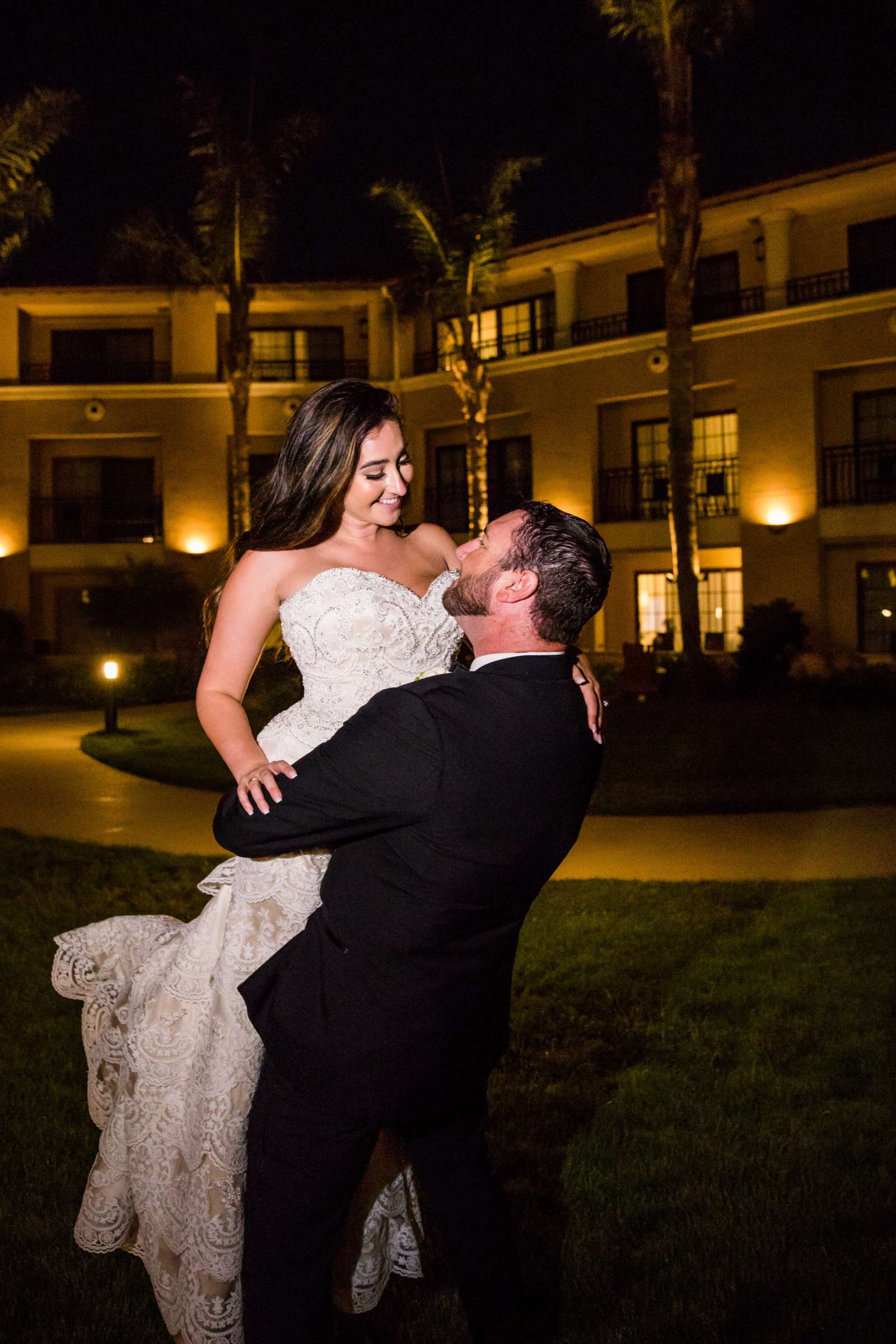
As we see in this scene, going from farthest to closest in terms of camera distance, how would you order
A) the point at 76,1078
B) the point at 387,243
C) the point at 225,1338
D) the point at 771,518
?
1. the point at 387,243
2. the point at 771,518
3. the point at 76,1078
4. the point at 225,1338

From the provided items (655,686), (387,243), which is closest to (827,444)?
(655,686)

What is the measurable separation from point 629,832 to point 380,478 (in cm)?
675

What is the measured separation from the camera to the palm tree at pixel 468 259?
2422cm

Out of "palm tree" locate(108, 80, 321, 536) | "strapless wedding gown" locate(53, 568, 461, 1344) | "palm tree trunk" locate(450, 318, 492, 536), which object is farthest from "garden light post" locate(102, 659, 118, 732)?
"strapless wedding gown" locate(53, 568, 461, 1344)

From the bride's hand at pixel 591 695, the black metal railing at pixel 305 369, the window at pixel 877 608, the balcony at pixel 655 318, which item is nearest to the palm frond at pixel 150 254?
the black metal railing at pixel 305 369

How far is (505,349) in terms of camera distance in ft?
99.6

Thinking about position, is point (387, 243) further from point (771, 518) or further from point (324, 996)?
point (324, 996)

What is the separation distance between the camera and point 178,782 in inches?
489

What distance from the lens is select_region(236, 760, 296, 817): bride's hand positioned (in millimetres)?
2195

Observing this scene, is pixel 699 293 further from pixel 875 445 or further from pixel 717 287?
pixel 875 445

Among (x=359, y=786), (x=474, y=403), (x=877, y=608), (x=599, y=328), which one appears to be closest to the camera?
(x=359, y=786)

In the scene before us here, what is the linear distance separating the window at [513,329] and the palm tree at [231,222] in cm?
559

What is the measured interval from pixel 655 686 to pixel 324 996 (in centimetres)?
1786

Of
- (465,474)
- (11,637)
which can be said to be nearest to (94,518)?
(11,637)
